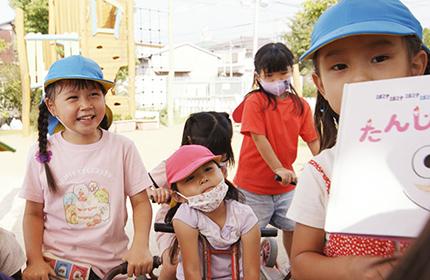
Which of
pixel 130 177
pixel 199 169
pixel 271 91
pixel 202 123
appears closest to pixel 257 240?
pixel 199 169

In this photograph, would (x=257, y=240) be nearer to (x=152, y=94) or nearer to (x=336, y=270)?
(x=336, y=270)

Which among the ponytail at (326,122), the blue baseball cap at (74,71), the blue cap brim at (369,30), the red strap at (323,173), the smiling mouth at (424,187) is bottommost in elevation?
the red strap at (323,173)

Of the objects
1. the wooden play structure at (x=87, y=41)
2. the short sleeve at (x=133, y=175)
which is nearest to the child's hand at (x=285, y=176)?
the short sleeve at (x=133, y=175)

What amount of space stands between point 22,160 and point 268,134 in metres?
5.58

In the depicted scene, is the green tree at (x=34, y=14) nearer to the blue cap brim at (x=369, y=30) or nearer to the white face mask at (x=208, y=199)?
the white face mask at (x=208, y=199)

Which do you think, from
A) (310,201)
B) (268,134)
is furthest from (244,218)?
(268,134)

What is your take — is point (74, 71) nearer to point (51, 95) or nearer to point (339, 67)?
point (51, 95)

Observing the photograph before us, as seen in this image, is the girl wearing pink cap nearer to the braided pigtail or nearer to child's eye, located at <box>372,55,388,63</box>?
the braided pigtail

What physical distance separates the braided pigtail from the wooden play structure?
20.1 feet

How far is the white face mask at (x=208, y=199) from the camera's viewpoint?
5.43ft

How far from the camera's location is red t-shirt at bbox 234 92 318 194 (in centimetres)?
243

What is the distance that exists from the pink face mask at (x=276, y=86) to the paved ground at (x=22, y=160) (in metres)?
1.35

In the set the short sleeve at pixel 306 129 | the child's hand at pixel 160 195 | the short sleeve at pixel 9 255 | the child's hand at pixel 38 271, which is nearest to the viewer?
the short sleeve at pixel 9 255

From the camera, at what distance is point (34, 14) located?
14633 mm
